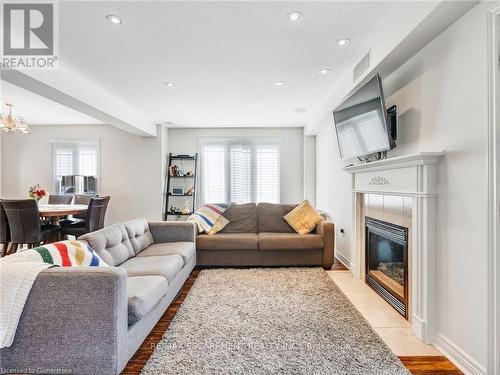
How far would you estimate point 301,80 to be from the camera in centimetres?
337

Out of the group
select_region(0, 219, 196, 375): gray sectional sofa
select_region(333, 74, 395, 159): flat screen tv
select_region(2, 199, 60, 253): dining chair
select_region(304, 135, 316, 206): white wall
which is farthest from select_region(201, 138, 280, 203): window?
select_region(0, 219, 196, 375): gray sectional sofa

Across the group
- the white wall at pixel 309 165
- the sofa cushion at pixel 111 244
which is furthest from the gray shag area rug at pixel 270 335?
the white wall at pixel 309 165

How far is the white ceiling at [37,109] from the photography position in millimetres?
4031

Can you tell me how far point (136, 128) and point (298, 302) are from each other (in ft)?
13.0

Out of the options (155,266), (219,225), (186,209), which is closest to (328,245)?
(219,225)

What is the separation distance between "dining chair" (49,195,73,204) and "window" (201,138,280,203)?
2664 mm

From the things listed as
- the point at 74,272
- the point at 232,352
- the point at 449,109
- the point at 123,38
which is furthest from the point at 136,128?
the point at 449,109

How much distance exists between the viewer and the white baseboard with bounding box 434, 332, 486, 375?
1636mm

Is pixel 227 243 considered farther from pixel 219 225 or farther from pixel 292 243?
pixel 292 243

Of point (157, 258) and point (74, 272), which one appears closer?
point (74, 272)

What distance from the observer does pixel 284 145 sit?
241 inches

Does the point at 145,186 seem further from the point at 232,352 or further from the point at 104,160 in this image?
the point at 232,352

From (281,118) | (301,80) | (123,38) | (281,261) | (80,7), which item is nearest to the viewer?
(80,7)

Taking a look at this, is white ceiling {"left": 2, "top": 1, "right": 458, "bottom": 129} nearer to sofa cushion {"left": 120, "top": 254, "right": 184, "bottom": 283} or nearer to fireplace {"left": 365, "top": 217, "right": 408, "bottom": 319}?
fireplace {"left": 365, "top": 217, "right": 408, "bottom": 319}
